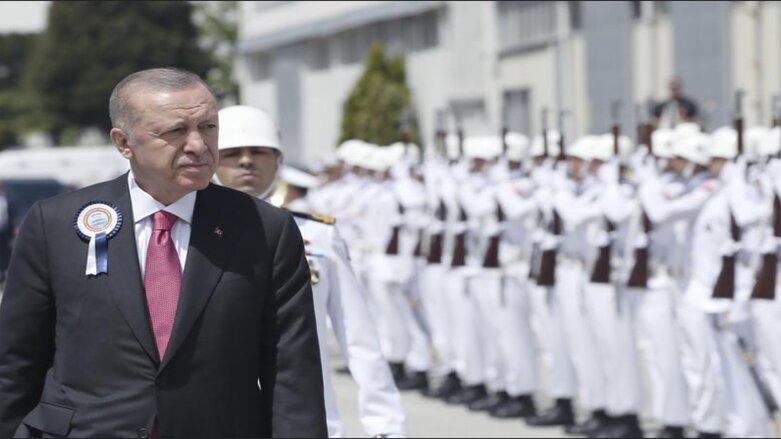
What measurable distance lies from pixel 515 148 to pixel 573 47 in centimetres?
205

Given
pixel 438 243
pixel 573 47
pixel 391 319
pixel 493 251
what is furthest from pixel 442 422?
pixel 573 47

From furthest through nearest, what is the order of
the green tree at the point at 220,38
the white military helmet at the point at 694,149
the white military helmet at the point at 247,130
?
the green tree at the point at 220,38
the white military helmet at the point at 694,149
the white military helmet at the point at 247,130

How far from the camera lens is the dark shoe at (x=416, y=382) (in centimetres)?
1284

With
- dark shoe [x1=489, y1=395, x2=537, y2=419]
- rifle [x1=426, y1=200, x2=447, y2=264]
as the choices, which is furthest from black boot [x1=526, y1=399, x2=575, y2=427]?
rifle [x1=426, y1=200, x2=447, y2=264]

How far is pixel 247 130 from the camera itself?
5.59 m

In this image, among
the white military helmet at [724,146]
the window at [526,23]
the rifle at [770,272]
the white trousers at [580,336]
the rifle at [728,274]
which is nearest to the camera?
the rifle at [770,272]

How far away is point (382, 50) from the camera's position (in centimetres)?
2320

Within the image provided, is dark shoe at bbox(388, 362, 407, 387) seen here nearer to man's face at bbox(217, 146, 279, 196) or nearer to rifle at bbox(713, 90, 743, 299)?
rifle at bbox(713, 90, 743, 299)

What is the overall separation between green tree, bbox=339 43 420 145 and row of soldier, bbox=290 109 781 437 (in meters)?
8.79

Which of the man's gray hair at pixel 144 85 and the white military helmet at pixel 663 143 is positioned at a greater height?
the man's gray hair at pixel 144 85

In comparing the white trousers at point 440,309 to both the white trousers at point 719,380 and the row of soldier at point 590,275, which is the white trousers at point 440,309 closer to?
the row of soldier at point 590,275

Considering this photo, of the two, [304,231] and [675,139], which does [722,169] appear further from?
[304,231]

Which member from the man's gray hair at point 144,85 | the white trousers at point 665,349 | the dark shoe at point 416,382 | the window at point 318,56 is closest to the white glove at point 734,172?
the white trousers at point 665,349

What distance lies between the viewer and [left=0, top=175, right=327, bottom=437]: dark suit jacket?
3.69 meters
